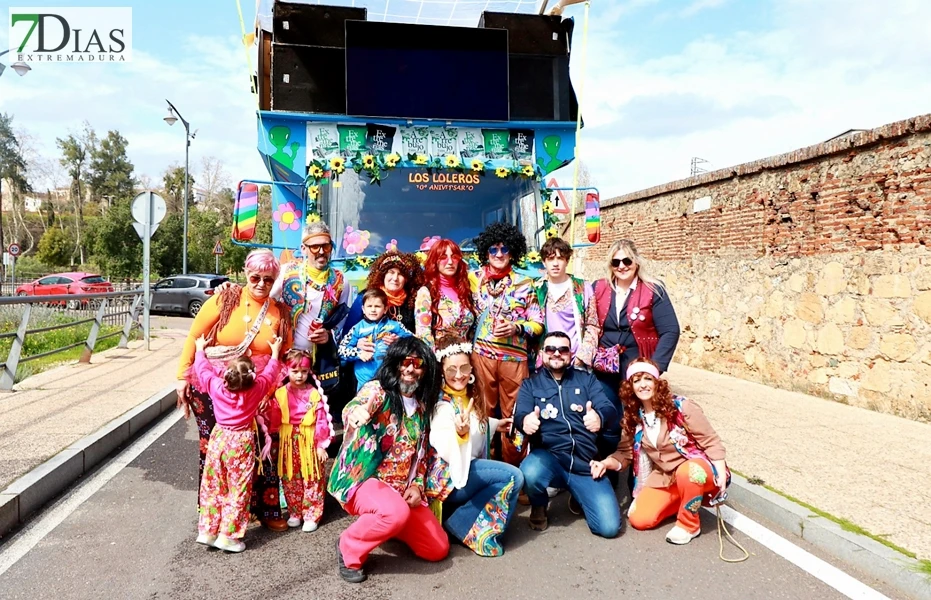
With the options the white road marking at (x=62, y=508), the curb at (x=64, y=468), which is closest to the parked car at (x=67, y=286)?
the curb at (x=64, y=468)

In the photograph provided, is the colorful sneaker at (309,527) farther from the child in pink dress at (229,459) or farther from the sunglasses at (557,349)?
the sunglasses at (557,349)

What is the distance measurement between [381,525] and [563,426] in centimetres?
138

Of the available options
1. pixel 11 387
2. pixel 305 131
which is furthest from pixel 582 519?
pixel 11 387

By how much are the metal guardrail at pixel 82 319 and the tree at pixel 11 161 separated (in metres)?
49.9

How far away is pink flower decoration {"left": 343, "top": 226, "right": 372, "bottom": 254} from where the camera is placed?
566cm

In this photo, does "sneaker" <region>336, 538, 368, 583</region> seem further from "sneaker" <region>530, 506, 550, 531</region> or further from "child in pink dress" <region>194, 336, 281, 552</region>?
"sneaker" <region>530, 506, 550, 531</region>

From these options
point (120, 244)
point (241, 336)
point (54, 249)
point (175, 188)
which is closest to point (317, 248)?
point (241, 336)

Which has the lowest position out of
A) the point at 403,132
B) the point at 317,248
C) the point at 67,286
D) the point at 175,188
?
the point at 67,286

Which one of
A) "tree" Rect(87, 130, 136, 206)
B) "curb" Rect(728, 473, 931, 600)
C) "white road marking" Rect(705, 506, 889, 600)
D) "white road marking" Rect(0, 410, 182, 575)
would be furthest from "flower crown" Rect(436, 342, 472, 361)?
"tree" Rect(87, 130, 136, 206)

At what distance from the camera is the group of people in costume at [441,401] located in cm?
385

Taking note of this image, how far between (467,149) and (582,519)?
3.43m

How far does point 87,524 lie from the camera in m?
4.30

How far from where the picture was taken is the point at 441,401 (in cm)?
401

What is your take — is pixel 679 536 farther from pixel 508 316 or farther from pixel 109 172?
pixel 109 172
